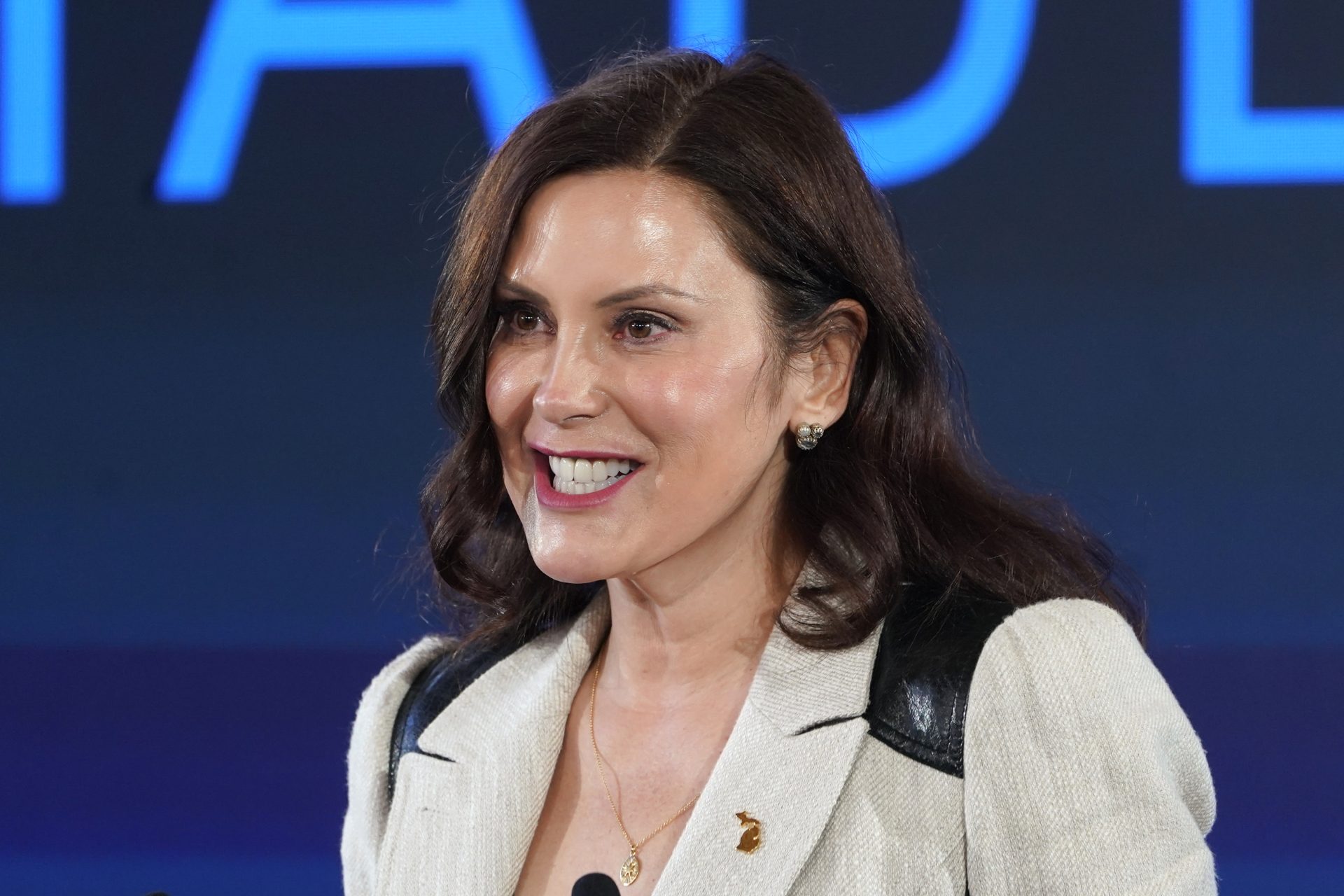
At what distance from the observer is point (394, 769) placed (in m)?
1.84

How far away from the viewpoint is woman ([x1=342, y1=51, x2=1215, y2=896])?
1419 mm

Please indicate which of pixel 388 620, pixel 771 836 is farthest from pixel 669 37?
pixel 771 836

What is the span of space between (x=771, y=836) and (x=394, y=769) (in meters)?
0.56

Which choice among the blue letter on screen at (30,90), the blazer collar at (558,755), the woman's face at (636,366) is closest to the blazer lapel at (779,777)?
the blazer collar at (558,755)

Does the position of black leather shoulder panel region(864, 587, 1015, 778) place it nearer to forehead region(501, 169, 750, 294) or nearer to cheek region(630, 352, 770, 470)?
cheek region(630, 352, 770, 470)

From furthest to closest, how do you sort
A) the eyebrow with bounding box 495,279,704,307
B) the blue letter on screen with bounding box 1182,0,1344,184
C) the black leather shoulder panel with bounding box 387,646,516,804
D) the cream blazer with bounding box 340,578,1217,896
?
the blue letter on screen with bounding box 1182,0,1344,184, the black leather shoulder panel with bounding box 387,646,516,804, the eyebrow with bounding box 495,279,704,307, the cream blazer with bounding box 340,578,1217,896

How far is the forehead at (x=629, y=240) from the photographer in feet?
4.98

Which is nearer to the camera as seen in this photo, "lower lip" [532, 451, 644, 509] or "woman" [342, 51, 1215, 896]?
"woman" [342, 51, 1215, 896]

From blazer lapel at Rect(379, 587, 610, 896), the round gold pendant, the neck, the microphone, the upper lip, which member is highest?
the upper lip

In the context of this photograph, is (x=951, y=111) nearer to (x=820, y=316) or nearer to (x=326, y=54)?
(x=326, y=54)

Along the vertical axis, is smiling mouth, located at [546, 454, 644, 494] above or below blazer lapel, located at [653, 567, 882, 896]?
above

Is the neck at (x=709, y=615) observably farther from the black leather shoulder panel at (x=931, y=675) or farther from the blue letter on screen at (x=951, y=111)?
the blue letter on screen at (x=951, y=111)

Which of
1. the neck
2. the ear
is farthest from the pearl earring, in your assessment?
the neck

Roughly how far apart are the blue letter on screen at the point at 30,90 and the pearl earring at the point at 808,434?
2021 millimetres
